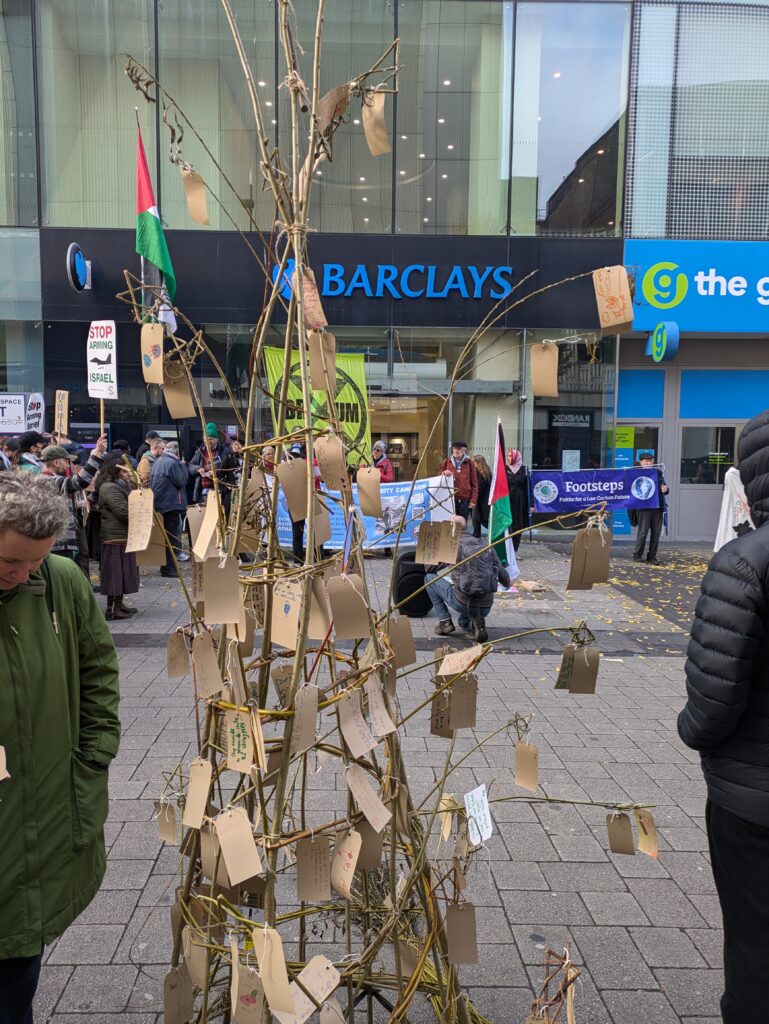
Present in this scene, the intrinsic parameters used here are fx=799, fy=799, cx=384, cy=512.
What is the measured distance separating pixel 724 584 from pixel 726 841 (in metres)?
0.72

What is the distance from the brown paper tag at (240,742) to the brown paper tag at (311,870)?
230mm

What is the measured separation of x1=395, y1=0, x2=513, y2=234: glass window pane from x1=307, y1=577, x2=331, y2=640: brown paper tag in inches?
553

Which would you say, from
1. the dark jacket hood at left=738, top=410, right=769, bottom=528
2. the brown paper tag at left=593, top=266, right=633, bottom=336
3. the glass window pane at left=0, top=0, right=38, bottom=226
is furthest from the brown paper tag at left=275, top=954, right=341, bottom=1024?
the glass window pane at left=0, top=0, right=38, bottom=226

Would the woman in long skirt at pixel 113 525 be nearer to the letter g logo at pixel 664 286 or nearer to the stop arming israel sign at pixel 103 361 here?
the stop arming israel sign at pixel 103 361

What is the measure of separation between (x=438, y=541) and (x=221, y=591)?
0.72 meters

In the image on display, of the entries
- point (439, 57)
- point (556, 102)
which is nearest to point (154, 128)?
point (439, 57)

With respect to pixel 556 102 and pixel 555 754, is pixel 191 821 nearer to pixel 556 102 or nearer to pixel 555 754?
pixel 555 754

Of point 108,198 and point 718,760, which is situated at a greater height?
point 108,198

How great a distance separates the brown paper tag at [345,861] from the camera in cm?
175

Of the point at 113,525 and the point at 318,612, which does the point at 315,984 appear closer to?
the point at 318,612

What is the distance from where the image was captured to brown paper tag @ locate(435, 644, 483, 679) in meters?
2.02

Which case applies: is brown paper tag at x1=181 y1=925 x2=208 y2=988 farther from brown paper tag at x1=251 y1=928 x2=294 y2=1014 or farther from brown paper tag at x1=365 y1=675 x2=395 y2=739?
brown paper tag at x1=365 y1=675 x2=395 y2=739

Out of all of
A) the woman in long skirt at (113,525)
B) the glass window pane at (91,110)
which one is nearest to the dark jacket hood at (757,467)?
the woman in long skirt at (113,525)

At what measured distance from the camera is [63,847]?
2.07 metres
